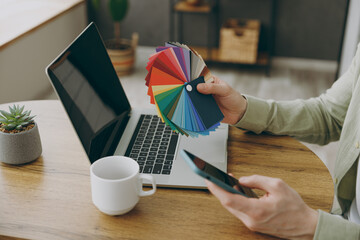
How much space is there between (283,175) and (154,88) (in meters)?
0.36

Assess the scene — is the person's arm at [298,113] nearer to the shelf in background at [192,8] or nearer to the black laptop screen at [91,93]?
the black laptop screen at [91,93]

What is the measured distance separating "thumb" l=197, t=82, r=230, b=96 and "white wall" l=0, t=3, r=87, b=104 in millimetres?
1745

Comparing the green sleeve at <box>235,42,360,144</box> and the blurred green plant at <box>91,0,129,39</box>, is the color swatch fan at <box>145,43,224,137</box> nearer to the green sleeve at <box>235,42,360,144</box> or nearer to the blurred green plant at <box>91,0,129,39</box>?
the green sleeve at <box>235,42,360,144</box>

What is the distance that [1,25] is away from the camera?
7.99 ft

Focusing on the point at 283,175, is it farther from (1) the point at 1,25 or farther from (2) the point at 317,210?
(1) the point at 1,25

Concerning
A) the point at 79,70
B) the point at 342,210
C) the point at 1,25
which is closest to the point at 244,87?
the point at 1,25

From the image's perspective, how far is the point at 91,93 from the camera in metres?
0.98

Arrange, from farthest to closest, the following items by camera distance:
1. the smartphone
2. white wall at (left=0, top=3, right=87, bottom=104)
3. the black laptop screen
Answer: white wall at (left=0, top=3, right=87, bottom=104), the black laptop screen, the smartphone

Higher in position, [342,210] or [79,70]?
[79,70]

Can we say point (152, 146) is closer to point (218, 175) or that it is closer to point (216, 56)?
point (218, 175)

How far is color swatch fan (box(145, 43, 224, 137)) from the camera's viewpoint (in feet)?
2.86

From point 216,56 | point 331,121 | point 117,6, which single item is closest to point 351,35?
point 216,56

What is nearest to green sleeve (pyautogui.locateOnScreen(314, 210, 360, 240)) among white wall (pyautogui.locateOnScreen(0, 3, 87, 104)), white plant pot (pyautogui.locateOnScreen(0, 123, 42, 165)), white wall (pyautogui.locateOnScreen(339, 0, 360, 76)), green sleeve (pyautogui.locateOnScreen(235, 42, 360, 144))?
green sleeve (pyautogui.locateOnScreen(235, 42, 360, 144))

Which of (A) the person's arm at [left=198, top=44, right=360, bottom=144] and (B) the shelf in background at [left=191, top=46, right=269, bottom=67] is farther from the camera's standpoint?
(B) the shelf in background at [left=191, top=46, right=269, bottom=67]
